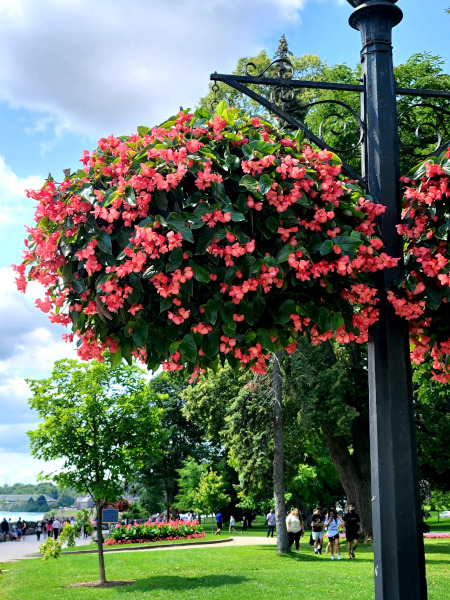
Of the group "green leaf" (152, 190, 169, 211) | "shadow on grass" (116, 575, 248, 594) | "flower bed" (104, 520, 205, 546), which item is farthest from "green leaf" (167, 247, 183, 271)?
"flower bed" (104, 520, 205, 546)

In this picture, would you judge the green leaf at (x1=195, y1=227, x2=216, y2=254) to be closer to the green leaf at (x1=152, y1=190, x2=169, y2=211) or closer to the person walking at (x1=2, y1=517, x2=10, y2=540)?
the green leaf at (x1=152, y1=190, x2=169, y2=211)

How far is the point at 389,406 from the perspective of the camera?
416 cm

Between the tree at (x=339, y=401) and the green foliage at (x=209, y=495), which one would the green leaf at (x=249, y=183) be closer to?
the tree at (x=339, y=401)

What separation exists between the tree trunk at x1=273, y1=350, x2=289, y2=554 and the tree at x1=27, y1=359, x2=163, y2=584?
5620 mm

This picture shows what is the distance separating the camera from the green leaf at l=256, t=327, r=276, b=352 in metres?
4.16

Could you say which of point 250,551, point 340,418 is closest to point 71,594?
point 250,551

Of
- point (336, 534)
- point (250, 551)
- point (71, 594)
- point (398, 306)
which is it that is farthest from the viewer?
point (250, 551)

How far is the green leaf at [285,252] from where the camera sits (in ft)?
12.7

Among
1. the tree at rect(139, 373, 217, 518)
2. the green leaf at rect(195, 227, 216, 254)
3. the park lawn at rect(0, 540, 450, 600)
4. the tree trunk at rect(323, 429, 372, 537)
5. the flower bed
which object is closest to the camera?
the green leaf at rect(195, 227, 216, 254)

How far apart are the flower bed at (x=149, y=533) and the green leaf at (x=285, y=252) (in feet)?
87.4

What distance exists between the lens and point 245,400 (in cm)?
2408

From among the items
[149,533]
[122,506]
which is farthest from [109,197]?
[122,506]

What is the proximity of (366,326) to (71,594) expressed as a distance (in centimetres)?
1223

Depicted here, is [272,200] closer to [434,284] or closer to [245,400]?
[434,284]
